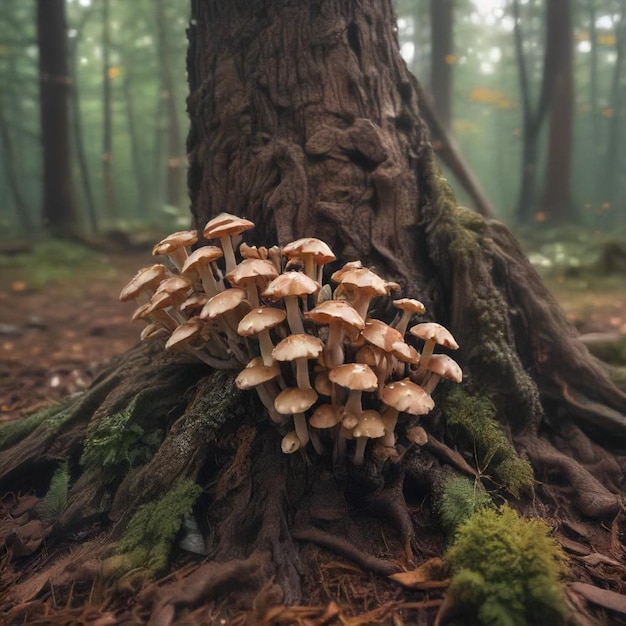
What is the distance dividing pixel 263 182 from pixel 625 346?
4288 millimetres

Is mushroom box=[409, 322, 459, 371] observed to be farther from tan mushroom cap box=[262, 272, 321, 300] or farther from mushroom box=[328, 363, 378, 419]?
tan mushroom cap box=[262, 272, 321, 300]

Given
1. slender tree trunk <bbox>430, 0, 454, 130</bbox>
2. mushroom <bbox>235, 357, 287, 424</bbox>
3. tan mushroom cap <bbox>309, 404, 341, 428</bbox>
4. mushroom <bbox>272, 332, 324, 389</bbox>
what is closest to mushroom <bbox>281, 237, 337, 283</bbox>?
mushroom <bbox>272, 332, 324, 389</bbox>

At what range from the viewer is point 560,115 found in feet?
42.3

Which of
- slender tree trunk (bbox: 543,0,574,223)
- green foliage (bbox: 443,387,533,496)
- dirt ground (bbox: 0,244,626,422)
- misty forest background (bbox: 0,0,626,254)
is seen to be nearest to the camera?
green foliage (bbox: 443,387,533,496)

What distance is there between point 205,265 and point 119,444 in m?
1.41

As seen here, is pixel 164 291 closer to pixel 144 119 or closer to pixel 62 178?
pixel 62 178

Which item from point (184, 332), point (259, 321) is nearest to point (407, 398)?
point (259, 321)

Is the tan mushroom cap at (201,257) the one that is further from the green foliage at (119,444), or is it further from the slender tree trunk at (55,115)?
the slender tree trunk at (55,115)

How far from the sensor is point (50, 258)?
1201cm

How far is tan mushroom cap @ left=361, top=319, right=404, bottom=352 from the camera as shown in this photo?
2.47m

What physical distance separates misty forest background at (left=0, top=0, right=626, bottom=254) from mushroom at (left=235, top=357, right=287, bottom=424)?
4.90 ft

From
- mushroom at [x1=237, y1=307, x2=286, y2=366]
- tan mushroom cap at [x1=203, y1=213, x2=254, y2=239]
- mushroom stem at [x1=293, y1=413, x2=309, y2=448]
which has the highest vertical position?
tan mushroom cap at [x1=203, y1=213, x2=254, y2=239]

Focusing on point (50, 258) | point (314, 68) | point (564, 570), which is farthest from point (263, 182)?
point (50, 258)

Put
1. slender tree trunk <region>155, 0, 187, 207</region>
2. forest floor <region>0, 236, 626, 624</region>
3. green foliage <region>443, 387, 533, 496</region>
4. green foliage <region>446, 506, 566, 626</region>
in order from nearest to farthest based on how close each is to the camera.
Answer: green foliage <region>446, 506, 566, 626</region> < green foliage <region>443, 387, 533, 496</region> < forest floor <region>0, 236, 626, 624</region> < slender tree trunk <region>155, 0, 187, 207</region>
